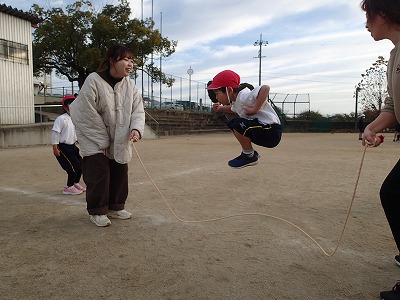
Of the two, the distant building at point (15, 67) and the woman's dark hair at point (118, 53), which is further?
the distant building at point (15, 67)

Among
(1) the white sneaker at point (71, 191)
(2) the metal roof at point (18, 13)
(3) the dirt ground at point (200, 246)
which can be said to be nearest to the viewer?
(3) the dirt ground at point (200, 246)

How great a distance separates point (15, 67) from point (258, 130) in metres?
16.9

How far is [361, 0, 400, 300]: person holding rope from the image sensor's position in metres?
2.12

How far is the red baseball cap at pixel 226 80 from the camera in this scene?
149 inches

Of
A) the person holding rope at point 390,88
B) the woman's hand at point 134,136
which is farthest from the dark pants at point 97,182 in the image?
the person holding rope at point 390,88

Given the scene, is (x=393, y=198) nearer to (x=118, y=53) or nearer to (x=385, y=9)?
(x=385, y=9)

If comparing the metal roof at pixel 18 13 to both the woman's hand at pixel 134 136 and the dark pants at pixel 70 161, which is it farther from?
the woman's hand at pixel 134 136

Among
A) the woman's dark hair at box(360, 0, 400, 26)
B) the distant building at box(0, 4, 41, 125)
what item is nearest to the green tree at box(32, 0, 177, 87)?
the distant building at box(0, 4, 41, 125)

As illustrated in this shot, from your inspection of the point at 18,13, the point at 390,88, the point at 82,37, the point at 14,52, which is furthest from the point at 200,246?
the point at 82,37

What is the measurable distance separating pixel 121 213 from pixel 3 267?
1.54m

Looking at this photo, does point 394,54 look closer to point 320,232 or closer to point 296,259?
point 296,259

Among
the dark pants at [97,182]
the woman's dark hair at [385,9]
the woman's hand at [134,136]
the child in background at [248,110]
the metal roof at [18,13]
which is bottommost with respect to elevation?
the dark pants at [97,182]

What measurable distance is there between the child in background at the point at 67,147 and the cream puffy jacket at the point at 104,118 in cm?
176

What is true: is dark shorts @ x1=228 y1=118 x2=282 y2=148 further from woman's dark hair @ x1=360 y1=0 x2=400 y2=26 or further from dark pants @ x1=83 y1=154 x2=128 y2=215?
woman's dark hair @ x1=360 y1=0 x2=400 y2=26
